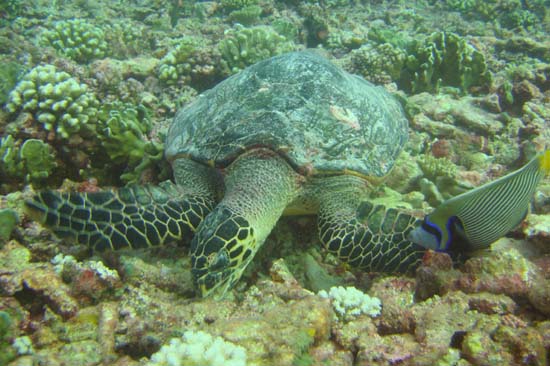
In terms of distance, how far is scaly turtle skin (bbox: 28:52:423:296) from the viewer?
2590 millimetres

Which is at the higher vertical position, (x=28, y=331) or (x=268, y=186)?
(x=268, y=186)

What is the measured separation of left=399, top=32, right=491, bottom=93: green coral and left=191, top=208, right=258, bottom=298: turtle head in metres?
5.09

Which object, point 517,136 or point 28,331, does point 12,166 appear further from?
point 517,136

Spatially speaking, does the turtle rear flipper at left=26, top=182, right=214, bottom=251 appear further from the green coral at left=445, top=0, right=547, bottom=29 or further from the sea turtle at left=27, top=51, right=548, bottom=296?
the green coral at left=445, top=0, right=547, bottom=29

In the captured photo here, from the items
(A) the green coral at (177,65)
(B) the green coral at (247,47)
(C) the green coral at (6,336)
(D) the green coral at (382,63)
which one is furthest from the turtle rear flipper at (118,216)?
(D) the green coral at (382,63)

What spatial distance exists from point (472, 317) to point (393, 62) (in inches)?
220

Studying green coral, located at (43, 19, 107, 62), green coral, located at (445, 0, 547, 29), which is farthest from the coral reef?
green coral, located at (445, 0, 547, 29)

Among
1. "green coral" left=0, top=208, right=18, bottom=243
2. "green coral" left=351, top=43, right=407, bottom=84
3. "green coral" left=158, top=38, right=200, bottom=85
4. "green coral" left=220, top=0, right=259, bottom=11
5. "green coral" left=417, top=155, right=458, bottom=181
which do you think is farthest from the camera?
"green coral" left=220, top=0, right=259, bottom=11

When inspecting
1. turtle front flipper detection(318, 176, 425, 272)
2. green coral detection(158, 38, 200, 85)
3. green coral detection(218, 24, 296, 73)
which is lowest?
turtle front flipper detection(318, 176, 425, 272)

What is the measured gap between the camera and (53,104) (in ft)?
11.5

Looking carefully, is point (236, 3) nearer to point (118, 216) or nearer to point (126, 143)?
point (126, 143)

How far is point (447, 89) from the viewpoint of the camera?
19.3ft

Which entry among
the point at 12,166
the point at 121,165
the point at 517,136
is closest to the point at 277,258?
the point at 121,165

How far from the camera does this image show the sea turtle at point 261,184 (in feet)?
8.50
